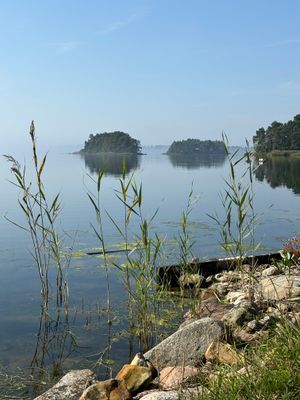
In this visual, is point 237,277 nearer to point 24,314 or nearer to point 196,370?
point 24,314

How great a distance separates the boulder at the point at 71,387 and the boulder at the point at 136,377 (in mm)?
614

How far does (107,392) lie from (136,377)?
422 millimetres

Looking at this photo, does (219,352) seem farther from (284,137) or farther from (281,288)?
(284,137)

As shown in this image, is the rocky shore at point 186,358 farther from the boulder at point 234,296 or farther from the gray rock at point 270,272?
the gray rock at point 270,272

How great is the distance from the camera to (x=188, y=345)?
19.8 ft

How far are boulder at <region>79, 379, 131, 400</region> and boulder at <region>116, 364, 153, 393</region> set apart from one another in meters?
0.11

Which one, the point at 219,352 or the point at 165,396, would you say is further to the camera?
the point at 219,352

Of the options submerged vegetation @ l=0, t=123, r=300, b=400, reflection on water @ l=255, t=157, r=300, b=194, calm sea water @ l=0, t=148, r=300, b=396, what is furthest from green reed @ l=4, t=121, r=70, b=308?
reflection on water @ l=255, t=157, r=300, b=194

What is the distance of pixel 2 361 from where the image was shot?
758cm

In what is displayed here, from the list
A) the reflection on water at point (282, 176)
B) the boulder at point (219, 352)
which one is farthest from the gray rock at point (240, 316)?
the reflection on water at point (282, 176)

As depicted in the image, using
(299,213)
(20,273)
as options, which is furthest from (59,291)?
(299,213)

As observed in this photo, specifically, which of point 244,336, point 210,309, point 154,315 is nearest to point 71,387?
point 244,336

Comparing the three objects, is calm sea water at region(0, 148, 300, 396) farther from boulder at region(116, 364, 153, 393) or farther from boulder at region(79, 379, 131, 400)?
boulder at region(79, 379, 131, 400)

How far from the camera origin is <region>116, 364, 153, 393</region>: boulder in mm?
5480
